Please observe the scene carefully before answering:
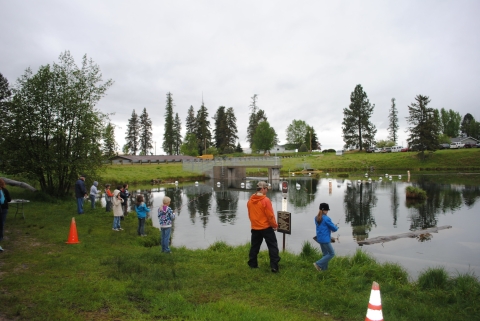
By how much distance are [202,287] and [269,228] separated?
219 centimetres

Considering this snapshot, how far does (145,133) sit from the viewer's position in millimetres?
110125

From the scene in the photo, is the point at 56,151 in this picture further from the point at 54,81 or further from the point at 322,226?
the point at 322,226

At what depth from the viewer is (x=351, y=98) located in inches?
3622

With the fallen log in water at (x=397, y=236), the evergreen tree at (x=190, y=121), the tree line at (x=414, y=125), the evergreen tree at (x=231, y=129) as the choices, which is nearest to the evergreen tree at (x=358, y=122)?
the tree line at (x=414, y=125)

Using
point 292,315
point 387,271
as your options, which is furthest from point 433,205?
point 292,315

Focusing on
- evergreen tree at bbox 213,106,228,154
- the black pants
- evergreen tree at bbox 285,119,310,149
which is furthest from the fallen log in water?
evergreen tree at bbox 285,119,310,149

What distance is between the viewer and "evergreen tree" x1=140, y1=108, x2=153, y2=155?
109500 mm

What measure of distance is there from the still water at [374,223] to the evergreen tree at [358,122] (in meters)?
58.0

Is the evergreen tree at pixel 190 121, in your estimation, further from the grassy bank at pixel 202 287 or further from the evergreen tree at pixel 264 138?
the grassy bank at pixel 202 287

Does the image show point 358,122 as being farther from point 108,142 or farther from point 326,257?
point 326,257

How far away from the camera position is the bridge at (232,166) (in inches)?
2217

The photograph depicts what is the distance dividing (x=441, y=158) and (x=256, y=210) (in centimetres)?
7471

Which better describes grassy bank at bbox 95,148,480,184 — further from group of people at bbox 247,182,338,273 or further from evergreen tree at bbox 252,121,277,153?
group of people at bbox 247,182,338,273

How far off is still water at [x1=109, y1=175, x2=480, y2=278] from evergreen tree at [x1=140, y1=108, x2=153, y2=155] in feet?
259
